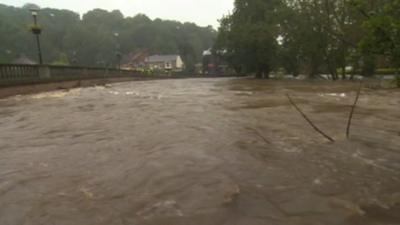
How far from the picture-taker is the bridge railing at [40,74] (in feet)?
72.3

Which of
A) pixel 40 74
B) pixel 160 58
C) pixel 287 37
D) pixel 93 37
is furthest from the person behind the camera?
pixel 160 58

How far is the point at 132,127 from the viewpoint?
428 inches

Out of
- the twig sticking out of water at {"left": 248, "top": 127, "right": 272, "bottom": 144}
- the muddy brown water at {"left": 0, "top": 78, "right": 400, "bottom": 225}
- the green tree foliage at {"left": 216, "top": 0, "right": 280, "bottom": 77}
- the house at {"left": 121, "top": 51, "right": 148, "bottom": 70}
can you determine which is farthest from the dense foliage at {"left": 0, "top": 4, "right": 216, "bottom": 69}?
the twig sticking out of water at {"left": 248, "top": 127, "right": 272, "bottom": 144}

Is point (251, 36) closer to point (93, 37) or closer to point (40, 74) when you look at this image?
point (40, 74)

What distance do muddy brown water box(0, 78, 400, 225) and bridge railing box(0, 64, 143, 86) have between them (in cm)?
1196

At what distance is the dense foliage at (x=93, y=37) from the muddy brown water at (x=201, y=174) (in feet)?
213

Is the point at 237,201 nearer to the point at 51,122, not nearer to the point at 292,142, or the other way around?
the point at 292,142

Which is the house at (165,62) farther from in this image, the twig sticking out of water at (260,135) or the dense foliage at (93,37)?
the twig sticking out of water at (260,135)

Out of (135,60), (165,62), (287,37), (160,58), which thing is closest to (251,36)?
(287,37)

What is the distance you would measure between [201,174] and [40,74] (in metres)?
24.4

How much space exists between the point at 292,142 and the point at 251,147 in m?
0.96

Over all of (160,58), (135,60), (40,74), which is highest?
(160,58)

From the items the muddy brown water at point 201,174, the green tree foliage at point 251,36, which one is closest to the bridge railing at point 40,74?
the muddy brown water at point 201,174

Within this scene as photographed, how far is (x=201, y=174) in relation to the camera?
245 inches
